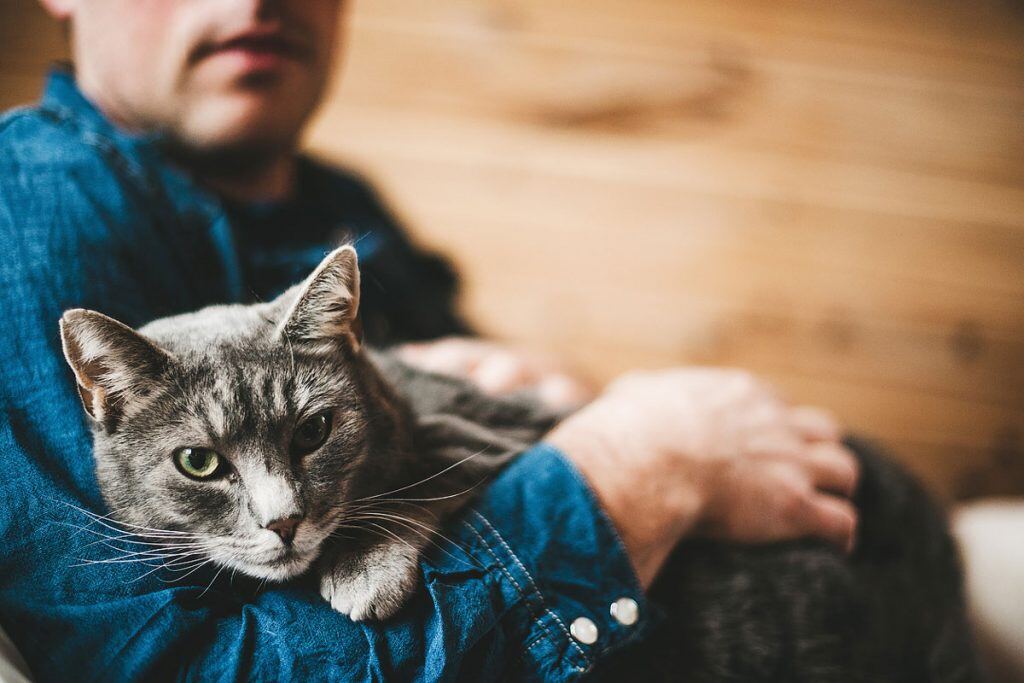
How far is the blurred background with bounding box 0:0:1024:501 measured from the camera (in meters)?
1.71

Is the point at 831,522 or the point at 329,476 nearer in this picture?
the point at 329,476

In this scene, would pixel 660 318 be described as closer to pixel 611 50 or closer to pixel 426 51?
pixel 611 50

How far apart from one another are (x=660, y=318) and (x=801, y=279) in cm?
41

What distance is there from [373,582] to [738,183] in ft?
4.99

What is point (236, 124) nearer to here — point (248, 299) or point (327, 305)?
point (248, 299)

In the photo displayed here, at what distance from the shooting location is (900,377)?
179 cm

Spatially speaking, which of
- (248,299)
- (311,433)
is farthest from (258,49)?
(311,433)

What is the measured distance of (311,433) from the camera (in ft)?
2.30

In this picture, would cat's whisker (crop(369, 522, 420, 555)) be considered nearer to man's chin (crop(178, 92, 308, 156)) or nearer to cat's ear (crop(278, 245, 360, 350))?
cat's ear (crop(278, 245, 360, 350))

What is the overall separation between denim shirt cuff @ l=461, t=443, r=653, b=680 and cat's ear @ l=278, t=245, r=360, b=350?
10.4 inches

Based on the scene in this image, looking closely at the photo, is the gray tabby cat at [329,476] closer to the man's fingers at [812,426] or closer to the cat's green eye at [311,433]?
the cat's green eye at [311,433]

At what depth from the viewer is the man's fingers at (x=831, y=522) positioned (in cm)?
96

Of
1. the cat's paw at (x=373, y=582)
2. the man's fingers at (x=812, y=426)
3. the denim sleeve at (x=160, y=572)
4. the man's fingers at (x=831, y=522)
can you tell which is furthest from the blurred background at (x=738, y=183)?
the cat's paw at (x=373, y=582)

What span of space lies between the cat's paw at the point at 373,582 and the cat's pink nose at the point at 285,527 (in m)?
0.07
